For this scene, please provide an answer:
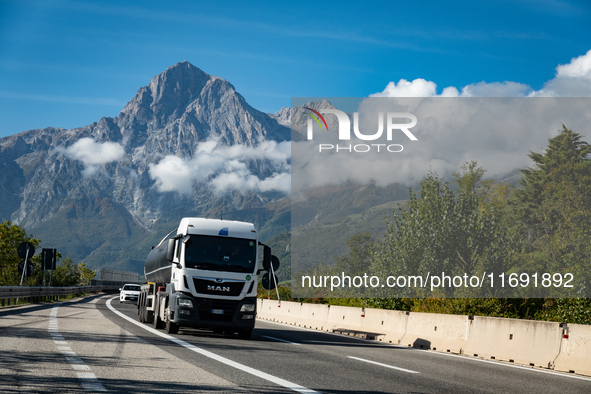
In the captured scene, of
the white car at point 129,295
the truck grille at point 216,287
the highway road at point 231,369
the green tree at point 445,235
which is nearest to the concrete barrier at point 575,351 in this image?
the highway road at point 231,369

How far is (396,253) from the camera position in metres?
81.2

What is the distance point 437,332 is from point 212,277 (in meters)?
5.85

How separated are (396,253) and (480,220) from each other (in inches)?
542

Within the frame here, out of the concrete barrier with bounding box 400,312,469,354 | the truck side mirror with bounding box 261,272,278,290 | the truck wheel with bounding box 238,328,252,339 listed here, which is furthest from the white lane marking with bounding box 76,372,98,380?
the truck side mirror with bounding box 261,272,278,290

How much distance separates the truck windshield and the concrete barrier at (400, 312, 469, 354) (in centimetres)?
471

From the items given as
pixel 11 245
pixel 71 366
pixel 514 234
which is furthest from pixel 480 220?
pixel 71 366

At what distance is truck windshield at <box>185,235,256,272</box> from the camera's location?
15133mm

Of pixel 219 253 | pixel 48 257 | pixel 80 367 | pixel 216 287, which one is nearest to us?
pixel 80 367

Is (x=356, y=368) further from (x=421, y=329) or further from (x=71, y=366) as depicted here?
(x=421, y=329)

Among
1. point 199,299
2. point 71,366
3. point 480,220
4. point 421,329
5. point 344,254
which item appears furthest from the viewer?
point 344,254

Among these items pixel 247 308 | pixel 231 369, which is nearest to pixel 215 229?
pixel 247 308

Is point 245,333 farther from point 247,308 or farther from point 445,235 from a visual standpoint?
point 445,235

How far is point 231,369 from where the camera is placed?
883cm

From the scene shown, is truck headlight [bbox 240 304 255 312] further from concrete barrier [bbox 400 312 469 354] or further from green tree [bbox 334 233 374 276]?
green tree [bbox 334 233 374 276]
